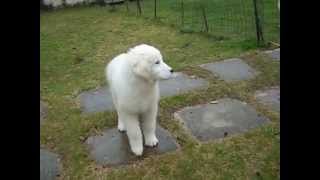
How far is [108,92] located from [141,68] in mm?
1858

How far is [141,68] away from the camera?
3.86m

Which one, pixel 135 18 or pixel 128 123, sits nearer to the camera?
pixel 128 123

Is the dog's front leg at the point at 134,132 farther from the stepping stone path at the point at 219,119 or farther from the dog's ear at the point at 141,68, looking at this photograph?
the stepping stone path at the point at 219,119

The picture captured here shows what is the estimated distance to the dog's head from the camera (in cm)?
385

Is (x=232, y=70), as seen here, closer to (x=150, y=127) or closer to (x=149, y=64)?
(x=150, y=127)

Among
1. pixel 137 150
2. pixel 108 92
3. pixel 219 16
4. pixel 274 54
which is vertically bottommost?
pixel 137 150

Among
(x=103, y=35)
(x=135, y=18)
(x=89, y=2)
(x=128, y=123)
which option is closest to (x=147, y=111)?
(x=128, y=123)

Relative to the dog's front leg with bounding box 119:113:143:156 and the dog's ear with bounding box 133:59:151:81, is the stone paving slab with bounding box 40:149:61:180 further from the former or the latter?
the dog's ear with bounding box 133:59:151:81

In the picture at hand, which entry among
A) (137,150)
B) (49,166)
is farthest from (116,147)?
(49,166)

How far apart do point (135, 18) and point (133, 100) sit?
5584 millimetres

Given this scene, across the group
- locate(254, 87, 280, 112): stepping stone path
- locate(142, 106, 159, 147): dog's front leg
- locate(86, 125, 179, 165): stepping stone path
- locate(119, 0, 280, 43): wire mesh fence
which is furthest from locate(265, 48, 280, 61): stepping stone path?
locate(142, 106, 159, 147): dog's front leg
